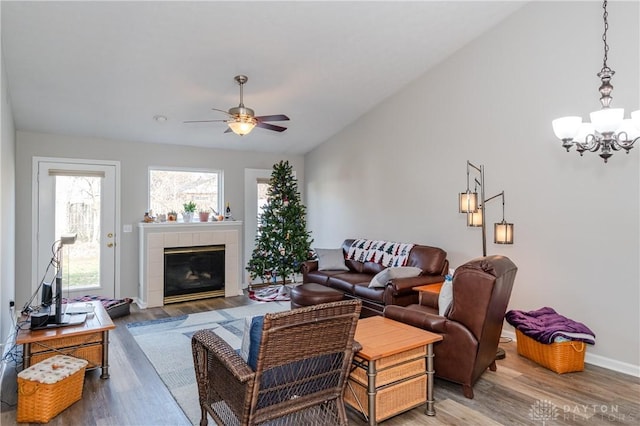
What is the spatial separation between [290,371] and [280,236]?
175 inches

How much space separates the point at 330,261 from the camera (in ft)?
19.1

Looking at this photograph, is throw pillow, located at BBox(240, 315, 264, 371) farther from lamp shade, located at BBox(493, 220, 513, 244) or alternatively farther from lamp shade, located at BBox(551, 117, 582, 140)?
lamp shade, located at BBox(493, 220, 513, 244)

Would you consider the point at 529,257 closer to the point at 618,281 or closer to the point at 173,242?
the point at 618,281

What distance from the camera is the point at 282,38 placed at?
383cm

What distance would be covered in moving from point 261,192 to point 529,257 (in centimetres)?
470

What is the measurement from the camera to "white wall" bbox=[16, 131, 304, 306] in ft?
17.2

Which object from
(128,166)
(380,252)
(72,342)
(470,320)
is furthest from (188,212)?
(470,320)

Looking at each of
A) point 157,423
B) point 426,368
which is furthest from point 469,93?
point 157,423

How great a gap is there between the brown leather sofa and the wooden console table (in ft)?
9.04

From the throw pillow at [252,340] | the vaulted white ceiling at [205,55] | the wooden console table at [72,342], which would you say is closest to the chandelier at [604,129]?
the vaulted white ceiling at [205,55]

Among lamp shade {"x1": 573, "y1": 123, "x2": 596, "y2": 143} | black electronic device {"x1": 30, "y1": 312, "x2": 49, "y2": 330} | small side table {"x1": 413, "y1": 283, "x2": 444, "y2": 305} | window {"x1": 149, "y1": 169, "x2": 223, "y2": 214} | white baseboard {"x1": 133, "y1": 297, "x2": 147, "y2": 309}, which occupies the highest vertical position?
lamp shade {"x1": 573, "y1": 123, "x2": 596, "y2": 143}

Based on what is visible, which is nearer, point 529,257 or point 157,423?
point 157,423

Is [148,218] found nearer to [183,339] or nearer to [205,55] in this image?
[183,339]

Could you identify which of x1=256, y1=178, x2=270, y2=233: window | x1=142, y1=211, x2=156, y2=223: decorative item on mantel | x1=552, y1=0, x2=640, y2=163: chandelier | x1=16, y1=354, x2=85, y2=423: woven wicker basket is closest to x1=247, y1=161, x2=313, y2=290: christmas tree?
x1=256, y1=178, x2=270, y2=233: window
